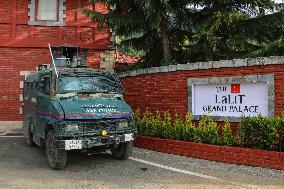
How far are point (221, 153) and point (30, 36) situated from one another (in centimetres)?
1164

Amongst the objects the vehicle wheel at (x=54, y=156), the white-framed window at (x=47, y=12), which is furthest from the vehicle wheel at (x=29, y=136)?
the white-framed window at (x=47, y=12)

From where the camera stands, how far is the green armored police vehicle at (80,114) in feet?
27.2

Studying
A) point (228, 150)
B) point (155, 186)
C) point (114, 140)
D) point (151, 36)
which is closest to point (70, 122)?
point (114, 140)

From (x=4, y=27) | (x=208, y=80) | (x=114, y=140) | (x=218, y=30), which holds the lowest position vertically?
(x=114, y=140)

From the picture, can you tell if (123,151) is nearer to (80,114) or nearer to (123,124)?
(123,124)

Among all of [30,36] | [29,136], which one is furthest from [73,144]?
[30,36]

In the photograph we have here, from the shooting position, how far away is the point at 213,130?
9500mm

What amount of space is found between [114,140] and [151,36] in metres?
6.82

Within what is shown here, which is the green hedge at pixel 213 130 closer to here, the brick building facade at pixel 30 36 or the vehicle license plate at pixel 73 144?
the vehicle license plate at pixel 73 144

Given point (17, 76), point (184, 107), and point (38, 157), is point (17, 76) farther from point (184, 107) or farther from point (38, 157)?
point (184, 107)

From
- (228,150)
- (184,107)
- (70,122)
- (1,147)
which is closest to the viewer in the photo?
(70,122)

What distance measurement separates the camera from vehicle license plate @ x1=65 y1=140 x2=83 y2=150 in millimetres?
8141

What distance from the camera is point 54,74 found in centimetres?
931

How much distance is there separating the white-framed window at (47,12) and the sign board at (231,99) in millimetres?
9373
